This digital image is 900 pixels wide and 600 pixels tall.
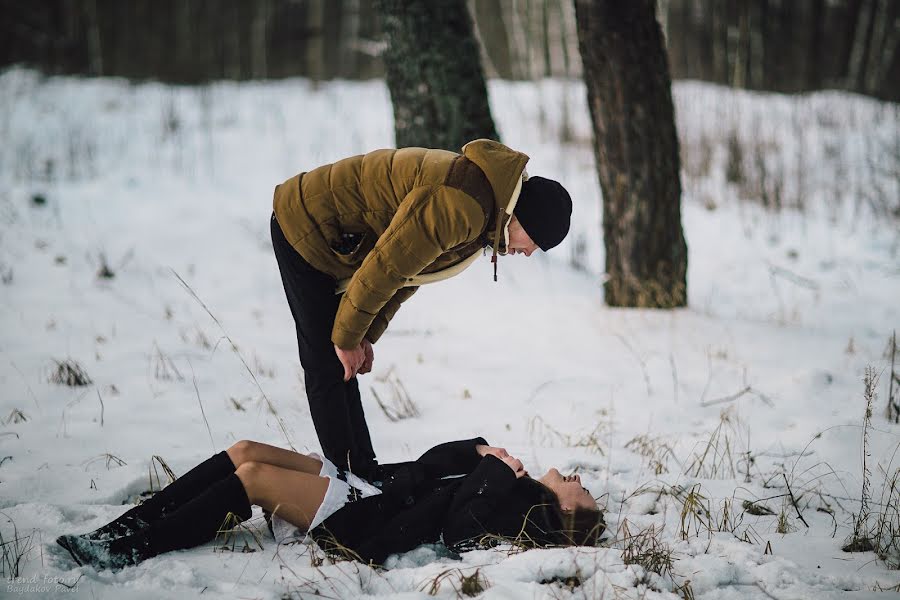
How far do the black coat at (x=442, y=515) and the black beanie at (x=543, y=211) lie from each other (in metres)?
0.88

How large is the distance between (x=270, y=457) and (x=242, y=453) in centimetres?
11

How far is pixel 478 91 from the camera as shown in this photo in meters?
5.42

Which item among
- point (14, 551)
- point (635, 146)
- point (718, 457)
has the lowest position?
point (718, 457)

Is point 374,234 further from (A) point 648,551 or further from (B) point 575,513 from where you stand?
(A) point 648,551

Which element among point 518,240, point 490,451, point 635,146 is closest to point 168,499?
point 490,451

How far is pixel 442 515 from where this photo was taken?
2549mm

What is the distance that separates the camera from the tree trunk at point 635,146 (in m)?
4.66

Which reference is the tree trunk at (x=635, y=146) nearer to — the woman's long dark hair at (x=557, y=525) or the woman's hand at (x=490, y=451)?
the woman's hand at (x=490, y=451)

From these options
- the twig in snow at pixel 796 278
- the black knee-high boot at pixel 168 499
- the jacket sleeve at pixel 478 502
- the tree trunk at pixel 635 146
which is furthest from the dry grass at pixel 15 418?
the twig in snow at pixel 796 278

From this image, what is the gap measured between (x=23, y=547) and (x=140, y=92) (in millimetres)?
11136

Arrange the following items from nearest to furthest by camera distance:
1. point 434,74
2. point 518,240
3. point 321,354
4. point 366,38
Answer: point 518,240, point 321,354, point 434,74, point 366,38

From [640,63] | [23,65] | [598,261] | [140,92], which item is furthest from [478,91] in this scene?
[23,65]

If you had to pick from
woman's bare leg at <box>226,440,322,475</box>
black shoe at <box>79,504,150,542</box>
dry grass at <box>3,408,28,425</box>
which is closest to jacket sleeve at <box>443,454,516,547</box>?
woman's bare leg at <box>226,440,322,475</box>

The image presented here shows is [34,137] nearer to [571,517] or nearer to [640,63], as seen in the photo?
[640,63]
